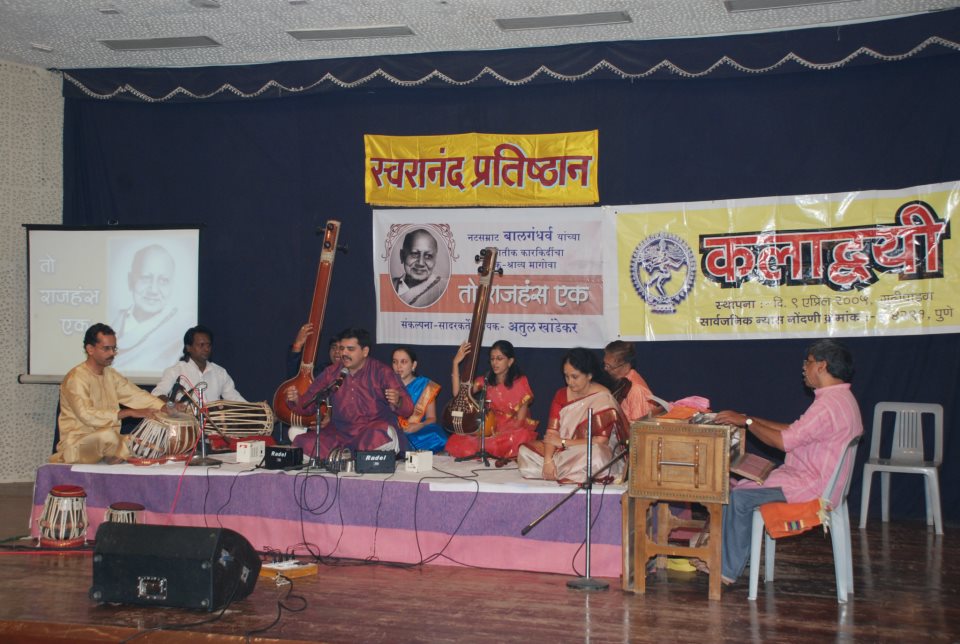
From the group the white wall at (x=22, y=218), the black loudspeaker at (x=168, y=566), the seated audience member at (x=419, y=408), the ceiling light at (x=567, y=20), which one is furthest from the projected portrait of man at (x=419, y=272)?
the black loudspeaker at (x=168, y=566)

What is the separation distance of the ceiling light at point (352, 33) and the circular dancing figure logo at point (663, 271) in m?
2.26

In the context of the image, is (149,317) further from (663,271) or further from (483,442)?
(663,271)

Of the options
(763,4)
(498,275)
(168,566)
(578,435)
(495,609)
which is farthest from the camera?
(498,275)

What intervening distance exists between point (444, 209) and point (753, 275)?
231 centimetres

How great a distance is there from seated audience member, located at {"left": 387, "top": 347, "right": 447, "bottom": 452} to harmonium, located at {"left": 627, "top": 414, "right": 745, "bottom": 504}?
2.45 meters

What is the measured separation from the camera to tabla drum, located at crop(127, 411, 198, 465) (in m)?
6.02

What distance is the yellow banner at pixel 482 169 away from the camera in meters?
7.30

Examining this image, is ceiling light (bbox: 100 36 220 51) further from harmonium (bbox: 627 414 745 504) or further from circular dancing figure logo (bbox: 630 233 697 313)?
harmonium (bbox: 627 414 745 504)

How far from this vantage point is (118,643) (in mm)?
4098

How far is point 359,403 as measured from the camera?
6.20 meters

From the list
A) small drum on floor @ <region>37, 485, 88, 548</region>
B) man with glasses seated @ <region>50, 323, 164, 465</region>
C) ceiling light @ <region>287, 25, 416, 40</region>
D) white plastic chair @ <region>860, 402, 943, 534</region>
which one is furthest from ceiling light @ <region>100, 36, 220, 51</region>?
white plastic chair @ <region>860, 402, 943, 534</region>

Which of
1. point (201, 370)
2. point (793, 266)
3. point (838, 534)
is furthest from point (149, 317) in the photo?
point (838, 534)

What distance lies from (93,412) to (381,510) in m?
1.99

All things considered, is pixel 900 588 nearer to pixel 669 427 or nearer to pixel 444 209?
pixel 669 427
